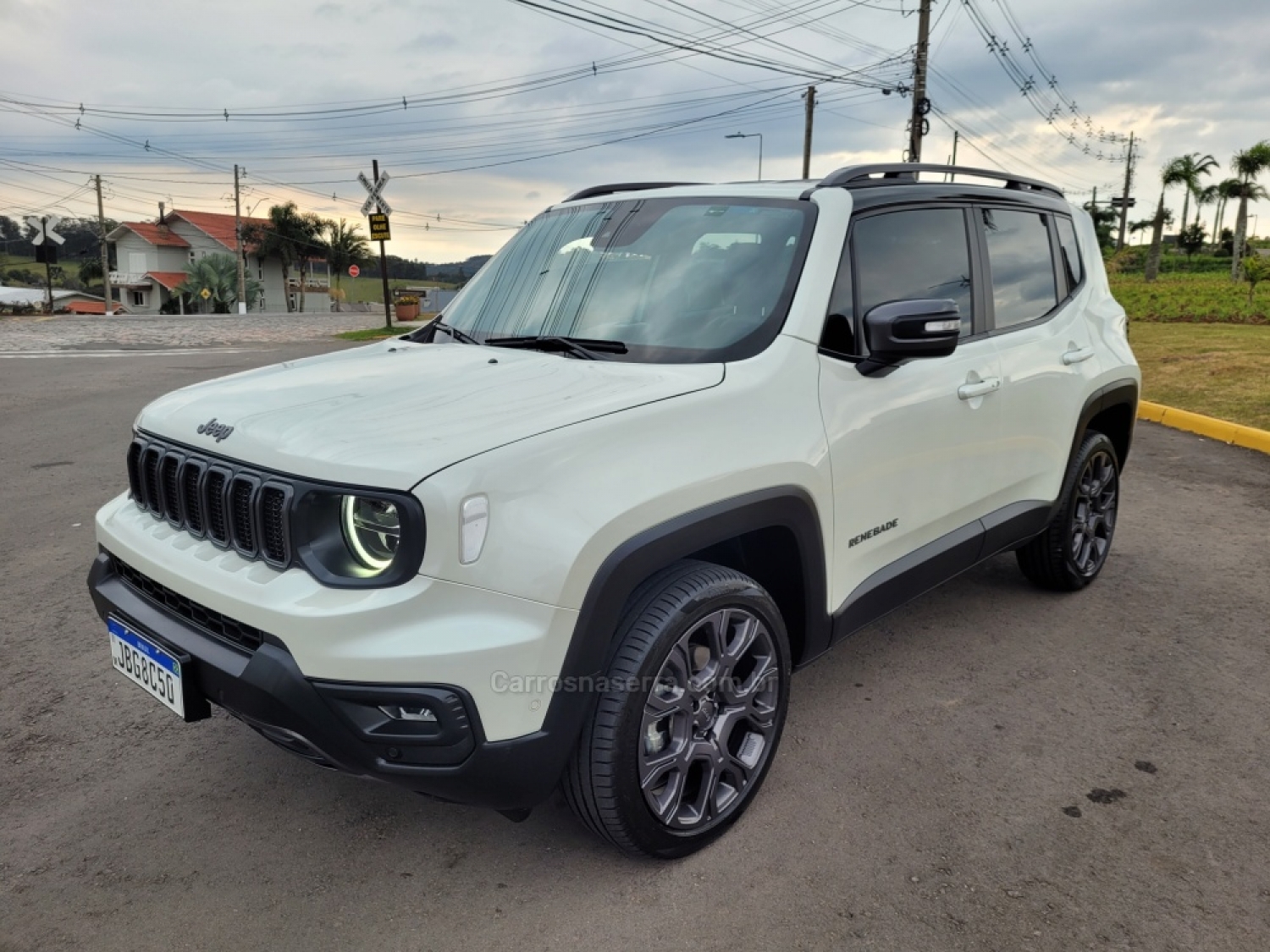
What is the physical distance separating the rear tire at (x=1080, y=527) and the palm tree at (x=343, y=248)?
7345cm

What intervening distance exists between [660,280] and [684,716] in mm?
1442

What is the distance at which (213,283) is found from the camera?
58.2m

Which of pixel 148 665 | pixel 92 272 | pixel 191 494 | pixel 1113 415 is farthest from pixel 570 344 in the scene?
pixel 92 272

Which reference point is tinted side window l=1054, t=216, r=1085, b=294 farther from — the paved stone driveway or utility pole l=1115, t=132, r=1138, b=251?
utility pole l=1115, t=132, r=1138, b=251

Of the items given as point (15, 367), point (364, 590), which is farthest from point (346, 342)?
point (364, 590)

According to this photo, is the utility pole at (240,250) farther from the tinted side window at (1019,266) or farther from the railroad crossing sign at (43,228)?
the tinted side window at (1019,266)

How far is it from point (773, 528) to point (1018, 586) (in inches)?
106

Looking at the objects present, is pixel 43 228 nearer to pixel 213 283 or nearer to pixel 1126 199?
pixel 213 283

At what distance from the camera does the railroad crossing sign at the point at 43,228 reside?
3419 cm

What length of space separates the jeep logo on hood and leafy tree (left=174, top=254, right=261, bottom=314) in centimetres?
6160

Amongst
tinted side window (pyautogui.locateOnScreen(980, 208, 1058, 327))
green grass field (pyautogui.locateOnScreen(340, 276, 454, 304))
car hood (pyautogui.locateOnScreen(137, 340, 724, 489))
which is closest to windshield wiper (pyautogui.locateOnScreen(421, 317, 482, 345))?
car hood (pyautogui.locateOnScreen(137, 340, 724, 489))

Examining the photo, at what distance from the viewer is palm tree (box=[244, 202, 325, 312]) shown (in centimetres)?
6794

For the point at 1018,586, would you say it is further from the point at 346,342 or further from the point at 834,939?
the point at 346,342

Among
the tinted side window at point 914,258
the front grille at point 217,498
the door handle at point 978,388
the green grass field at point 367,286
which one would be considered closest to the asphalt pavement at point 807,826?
the front grille at point 217,498
